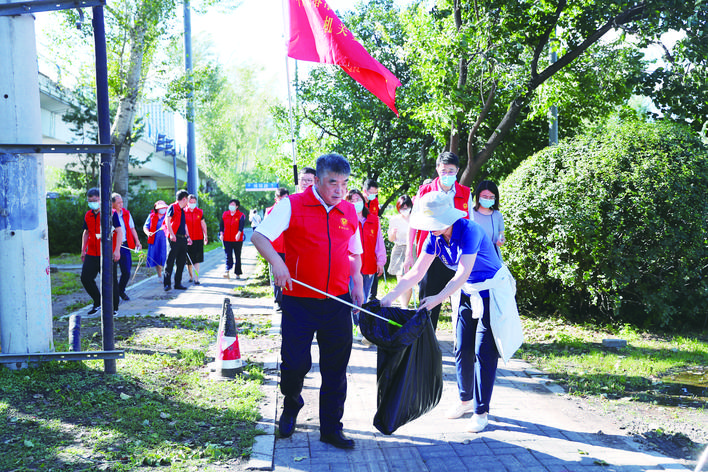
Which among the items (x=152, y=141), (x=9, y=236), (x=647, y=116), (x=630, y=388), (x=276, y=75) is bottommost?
(x=630, y=388)

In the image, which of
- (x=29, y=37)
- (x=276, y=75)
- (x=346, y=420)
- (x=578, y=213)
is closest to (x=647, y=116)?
(x=578, y=213)

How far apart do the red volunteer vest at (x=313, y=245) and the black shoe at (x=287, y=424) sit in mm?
988

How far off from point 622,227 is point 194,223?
899 cm

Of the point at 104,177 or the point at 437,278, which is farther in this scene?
the point at 437,278

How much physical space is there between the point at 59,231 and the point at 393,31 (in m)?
16.5

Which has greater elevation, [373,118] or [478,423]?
[373,118]

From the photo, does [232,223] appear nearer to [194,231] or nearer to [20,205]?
[194,231]

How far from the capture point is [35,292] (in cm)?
557

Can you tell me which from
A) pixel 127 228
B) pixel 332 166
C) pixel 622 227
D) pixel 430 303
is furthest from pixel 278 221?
pixel 127 228

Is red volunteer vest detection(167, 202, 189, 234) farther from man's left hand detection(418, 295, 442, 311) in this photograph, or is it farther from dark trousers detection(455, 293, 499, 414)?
man's left hand detection(418, 295, 442, 311)

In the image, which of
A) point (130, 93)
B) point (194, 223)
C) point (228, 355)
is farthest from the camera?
point (130, 93)

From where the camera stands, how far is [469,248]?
4.22m

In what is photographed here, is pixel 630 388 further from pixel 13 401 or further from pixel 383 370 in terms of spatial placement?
pixel 13 401

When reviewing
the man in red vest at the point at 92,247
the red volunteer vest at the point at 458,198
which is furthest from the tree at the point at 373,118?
the red volunteer vest at the point at 458,198
